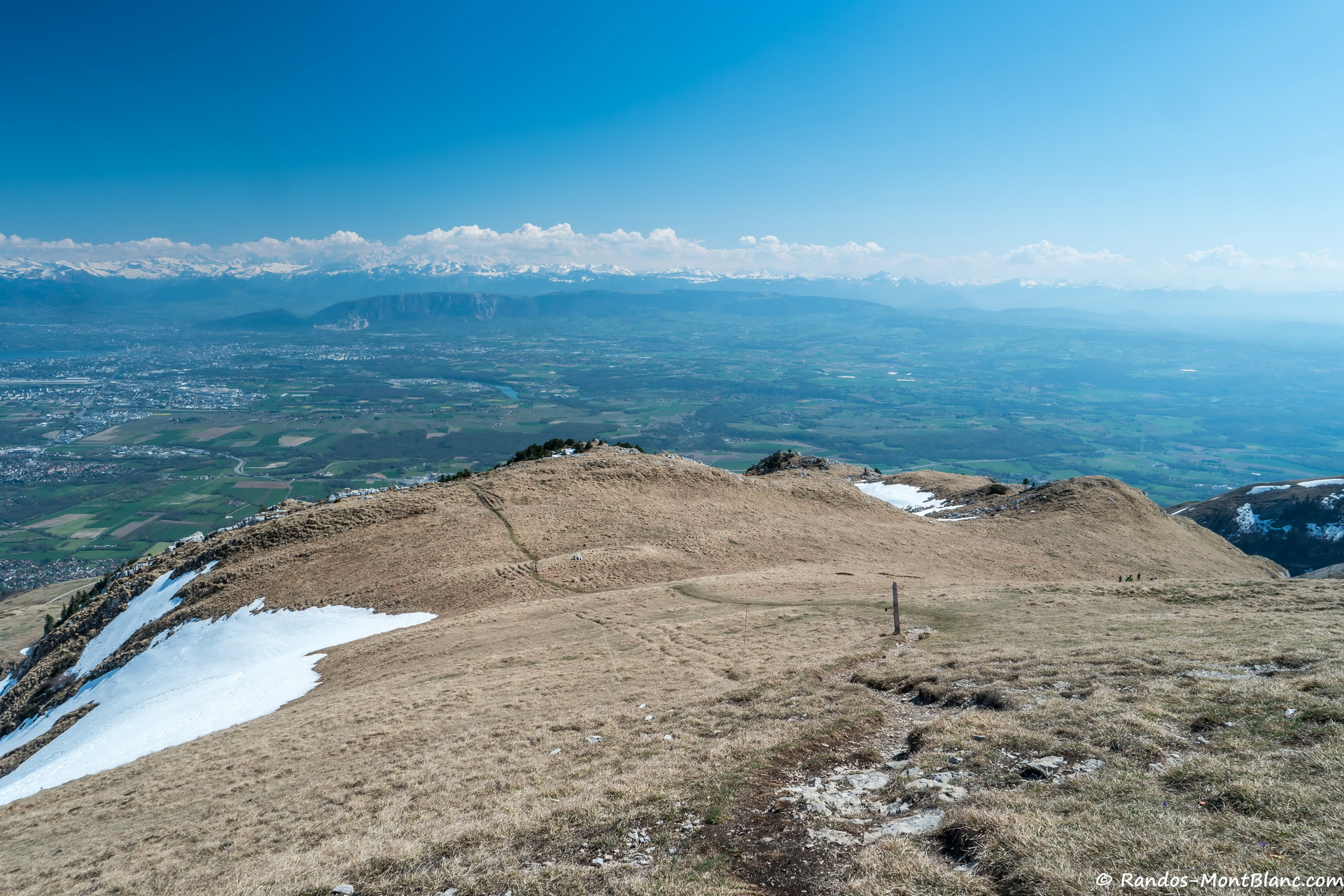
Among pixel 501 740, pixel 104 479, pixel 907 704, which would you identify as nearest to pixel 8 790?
pixel 501 740

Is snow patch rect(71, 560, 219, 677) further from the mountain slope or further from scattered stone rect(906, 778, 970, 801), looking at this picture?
scattered stone rect(906, 778, 970, 801)

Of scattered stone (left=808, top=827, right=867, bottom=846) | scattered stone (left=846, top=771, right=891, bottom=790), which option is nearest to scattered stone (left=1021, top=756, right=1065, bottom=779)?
scattered stone (left=846, top=771, right=891, bottom=790)

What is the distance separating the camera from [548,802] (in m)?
11.1

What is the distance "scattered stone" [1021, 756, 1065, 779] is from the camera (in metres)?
9.29

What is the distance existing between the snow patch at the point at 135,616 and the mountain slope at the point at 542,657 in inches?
41.7

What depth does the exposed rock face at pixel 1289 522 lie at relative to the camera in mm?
72062

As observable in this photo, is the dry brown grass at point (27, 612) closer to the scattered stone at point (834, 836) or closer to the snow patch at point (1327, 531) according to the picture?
the scattered stone at point (834, 836)

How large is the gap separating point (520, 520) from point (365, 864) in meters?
30.0

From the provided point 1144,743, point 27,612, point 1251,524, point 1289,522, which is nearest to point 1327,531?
point 1289,522

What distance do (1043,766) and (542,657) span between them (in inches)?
688

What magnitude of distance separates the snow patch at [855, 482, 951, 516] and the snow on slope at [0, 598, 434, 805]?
145ft

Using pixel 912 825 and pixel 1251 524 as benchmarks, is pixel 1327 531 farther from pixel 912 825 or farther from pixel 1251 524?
pixel 912 825

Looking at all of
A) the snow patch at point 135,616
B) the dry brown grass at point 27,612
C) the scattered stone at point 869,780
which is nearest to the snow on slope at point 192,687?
the snow patch at point 135,616

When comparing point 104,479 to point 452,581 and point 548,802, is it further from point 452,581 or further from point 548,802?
point 548,802
